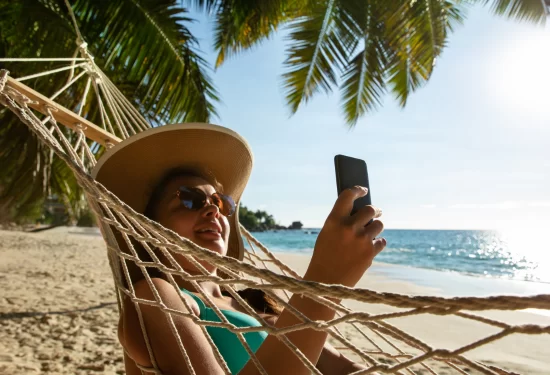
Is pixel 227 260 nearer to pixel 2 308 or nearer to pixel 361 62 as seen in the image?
pixel 2 308

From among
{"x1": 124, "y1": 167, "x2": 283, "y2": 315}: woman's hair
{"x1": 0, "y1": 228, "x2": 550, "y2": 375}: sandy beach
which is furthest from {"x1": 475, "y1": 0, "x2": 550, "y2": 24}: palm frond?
{"x1": 124, "y1": 167, "x2": 283, "y2": 315}: woman's hair

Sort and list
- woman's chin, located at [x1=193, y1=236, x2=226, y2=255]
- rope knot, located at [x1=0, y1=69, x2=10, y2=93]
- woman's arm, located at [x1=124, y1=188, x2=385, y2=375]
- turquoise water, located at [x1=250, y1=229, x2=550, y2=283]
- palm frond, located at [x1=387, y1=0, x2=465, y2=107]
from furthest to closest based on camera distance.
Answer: turquoise water, located at [x1=250, y1=229, x2=550, y2=283]
palm frond, located at [x1=387, y1=0, x2=465, y2=107]
rope knot, located at [x1=0, y1=69, x2=10, y2=93]
woman's chin, located at [x1=193, y1=236, x2=226, y2=255]
woman's arm, located at [x1=124, y1=188, x2=385, y2=375]

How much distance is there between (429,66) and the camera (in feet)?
15.6

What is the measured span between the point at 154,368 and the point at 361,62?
4.82 m

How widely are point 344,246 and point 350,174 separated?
0.60 feet

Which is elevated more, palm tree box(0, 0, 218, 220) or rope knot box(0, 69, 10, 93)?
palm tree box(0, 0, 218, 220)

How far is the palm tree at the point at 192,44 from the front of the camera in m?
3.58

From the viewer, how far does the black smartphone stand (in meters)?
0.79

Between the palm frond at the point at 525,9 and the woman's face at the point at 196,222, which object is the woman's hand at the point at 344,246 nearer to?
the woman's face at the point at 196,222

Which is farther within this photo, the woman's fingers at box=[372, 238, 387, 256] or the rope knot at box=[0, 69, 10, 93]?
the rope knot at box=[0, 69, 10, 93]

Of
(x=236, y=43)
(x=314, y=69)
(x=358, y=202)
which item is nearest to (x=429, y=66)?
(x=314, y=69)

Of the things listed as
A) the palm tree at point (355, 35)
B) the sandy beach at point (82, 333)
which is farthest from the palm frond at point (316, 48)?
the sandy beach at point (82, 333)

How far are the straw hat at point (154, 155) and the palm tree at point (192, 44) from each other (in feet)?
9.00

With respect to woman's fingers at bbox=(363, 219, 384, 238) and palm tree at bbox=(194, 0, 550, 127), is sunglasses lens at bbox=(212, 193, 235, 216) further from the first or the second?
palm tree at bbox=(194, 0, 550, 127)
